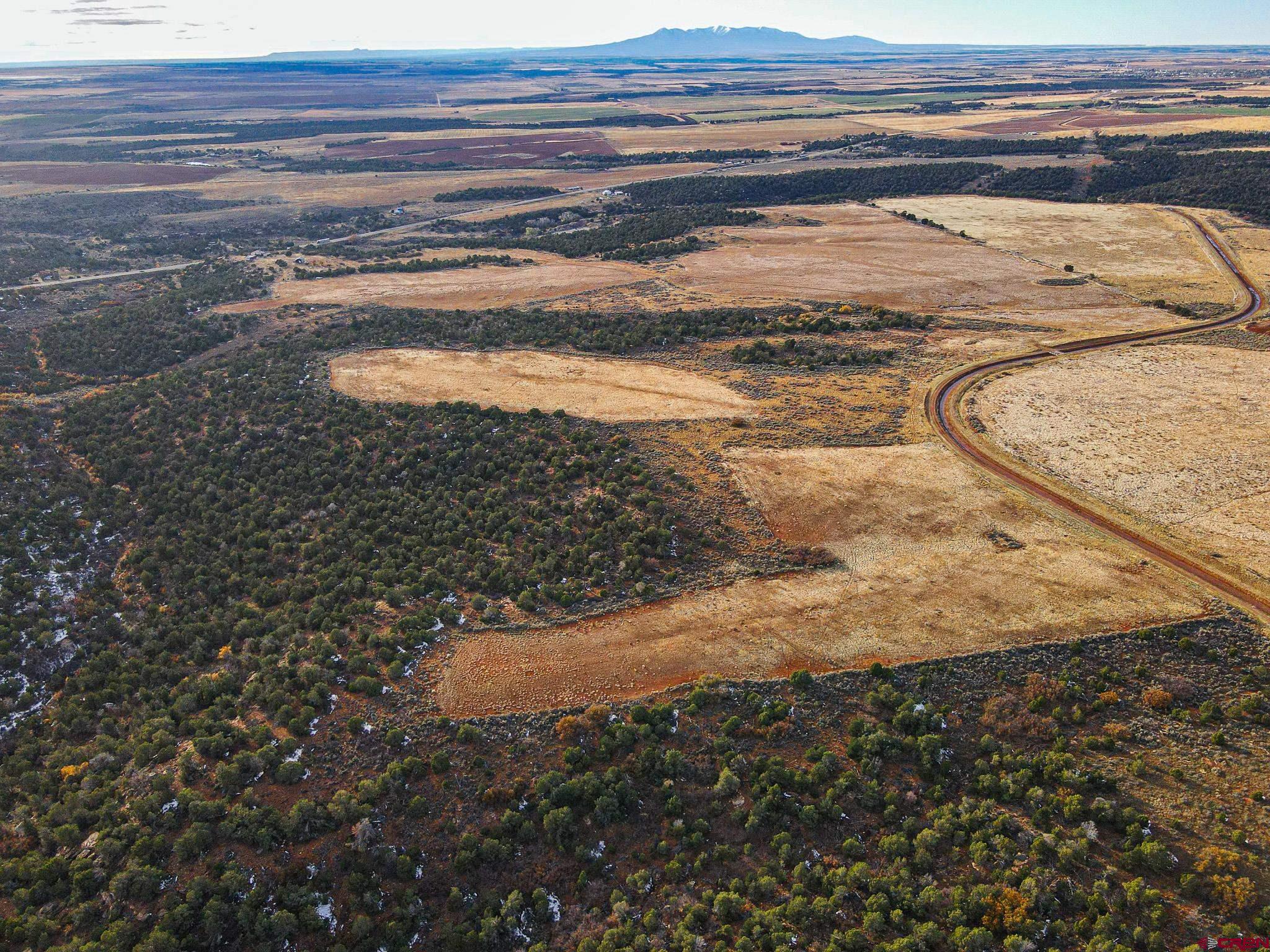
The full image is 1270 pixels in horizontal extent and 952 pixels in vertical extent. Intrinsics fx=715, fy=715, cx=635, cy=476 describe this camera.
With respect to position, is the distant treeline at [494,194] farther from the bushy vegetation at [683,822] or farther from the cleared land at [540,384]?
the bushy vegetation at [683,822]

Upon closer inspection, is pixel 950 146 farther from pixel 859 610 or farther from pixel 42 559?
pixel 42 559

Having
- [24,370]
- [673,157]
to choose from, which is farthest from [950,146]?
[24,370]

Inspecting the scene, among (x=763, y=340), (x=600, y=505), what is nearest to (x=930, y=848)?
(x=600, y=505)

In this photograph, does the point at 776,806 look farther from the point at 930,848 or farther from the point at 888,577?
the point at 888,577

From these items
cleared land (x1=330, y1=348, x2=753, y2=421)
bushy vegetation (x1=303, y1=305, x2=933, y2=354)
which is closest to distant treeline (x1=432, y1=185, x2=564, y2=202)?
bushy vegetation (x1=303, y1=305, x2=933, y2=354)

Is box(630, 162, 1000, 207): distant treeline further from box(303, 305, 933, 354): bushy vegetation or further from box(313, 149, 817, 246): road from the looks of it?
box(303, 305, 933, 354): bushy vegetation
